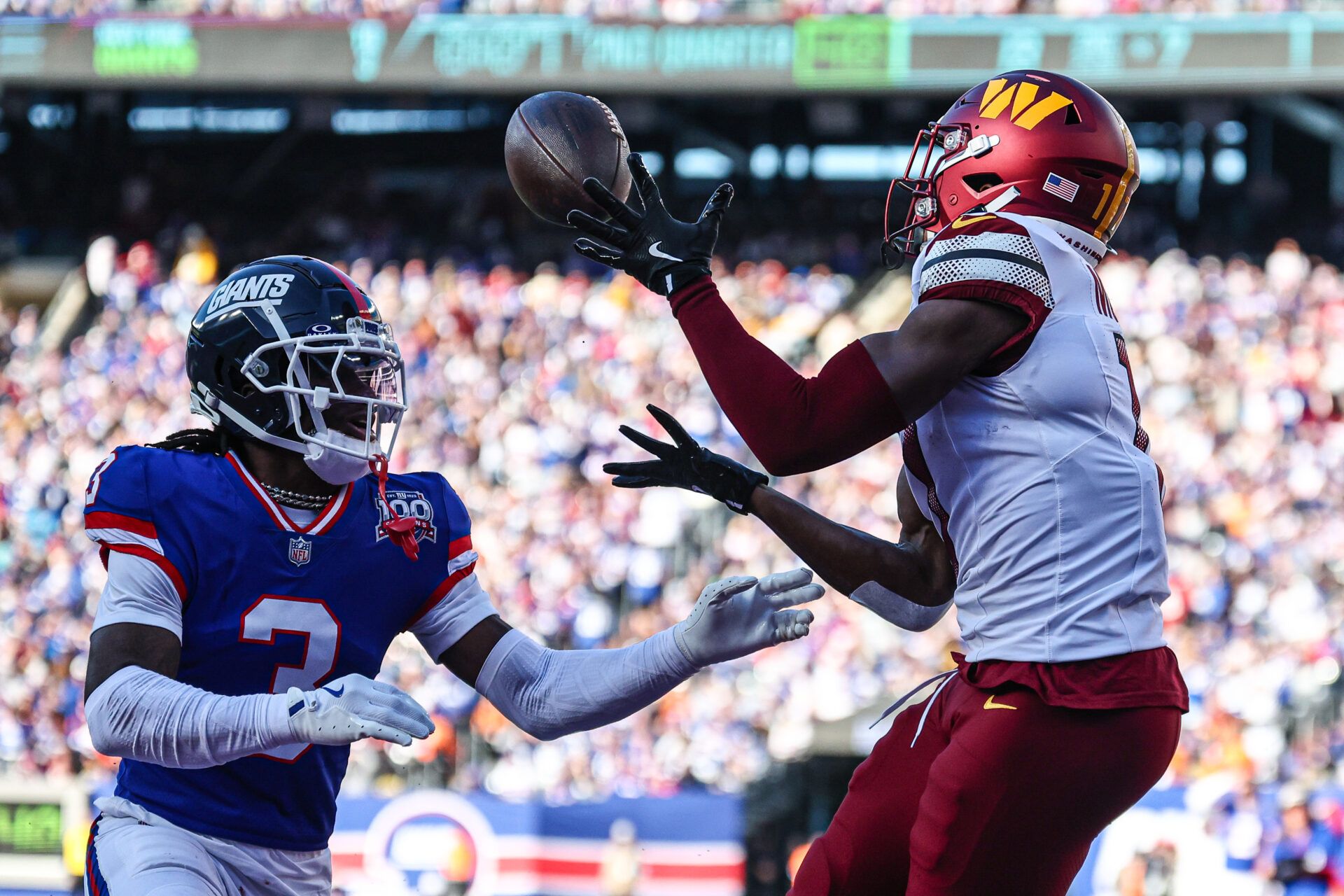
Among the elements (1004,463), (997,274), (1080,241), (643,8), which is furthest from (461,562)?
(643,8)

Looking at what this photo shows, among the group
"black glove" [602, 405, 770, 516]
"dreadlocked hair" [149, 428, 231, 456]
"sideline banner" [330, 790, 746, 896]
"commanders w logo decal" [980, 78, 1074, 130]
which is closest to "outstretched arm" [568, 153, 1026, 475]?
"black glove" [602, 405, 770, 516]

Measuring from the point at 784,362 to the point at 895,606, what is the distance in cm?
70

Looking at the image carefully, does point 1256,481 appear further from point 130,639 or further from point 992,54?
point 130,639

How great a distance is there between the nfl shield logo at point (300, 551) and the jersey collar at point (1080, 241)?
1479 mm

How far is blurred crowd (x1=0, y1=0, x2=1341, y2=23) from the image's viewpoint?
15.4 meters

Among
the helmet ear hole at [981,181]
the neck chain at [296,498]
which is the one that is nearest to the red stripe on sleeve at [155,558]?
the neck chain at [296,498]

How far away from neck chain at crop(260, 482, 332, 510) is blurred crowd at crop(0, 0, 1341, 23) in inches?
543

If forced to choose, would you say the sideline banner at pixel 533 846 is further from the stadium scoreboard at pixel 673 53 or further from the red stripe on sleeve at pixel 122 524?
the stadium scoreboard at pixel 673 53

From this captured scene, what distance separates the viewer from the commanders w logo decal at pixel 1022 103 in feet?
9.64

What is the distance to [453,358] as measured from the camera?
49.0 ft

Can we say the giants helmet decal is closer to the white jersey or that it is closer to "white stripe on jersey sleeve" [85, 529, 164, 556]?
"white stripe on jersey sleeve" [85, 529, 164, 556]

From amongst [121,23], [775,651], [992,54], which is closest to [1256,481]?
[775,651]

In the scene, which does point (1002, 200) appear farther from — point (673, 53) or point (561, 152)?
point (673, 53)

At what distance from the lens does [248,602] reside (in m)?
2.89
